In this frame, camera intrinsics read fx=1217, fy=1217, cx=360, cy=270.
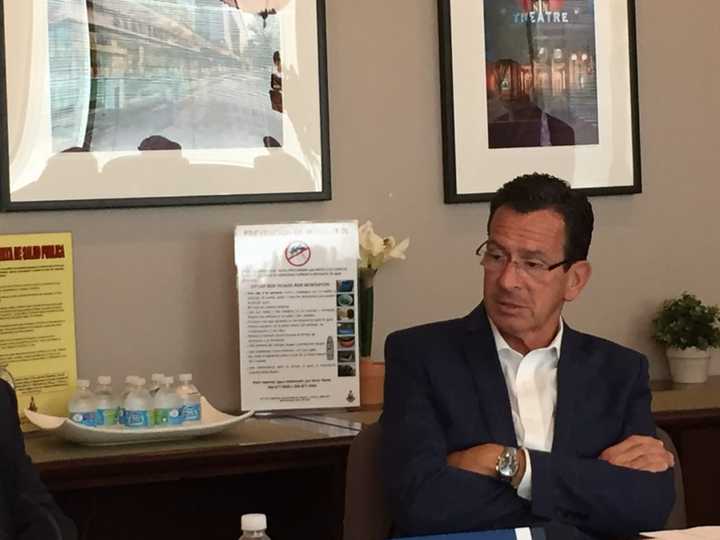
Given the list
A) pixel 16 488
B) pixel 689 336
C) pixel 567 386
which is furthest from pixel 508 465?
pixel 689 336

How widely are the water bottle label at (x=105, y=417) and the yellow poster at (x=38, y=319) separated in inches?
6.0

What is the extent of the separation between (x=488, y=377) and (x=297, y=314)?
786mm

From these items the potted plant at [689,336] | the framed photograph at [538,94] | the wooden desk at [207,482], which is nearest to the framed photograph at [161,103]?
the framed photograph at [538,94]

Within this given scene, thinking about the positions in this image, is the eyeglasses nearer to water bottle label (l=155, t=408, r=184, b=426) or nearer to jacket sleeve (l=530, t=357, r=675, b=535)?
jacket sleeve (l=530, t=357, r=675, b=535)

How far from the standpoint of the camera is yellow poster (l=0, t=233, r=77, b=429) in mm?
2787

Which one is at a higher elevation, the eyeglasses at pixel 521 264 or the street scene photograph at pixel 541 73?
the street scene photograph at pixel 541 73

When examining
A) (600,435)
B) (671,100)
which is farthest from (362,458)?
(671,100)

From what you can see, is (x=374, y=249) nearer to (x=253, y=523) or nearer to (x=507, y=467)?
(x=507, y=467)

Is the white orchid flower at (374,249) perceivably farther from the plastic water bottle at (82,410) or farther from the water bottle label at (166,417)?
the plastic water bottle at (82,410)

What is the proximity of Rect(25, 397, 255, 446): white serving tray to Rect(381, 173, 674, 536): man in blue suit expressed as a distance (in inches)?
20.7

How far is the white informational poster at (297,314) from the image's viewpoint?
292cm

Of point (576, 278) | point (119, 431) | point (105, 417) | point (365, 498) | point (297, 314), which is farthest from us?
point (297, 314)

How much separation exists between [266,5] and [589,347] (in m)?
1.27

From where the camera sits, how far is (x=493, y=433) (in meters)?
2.21
